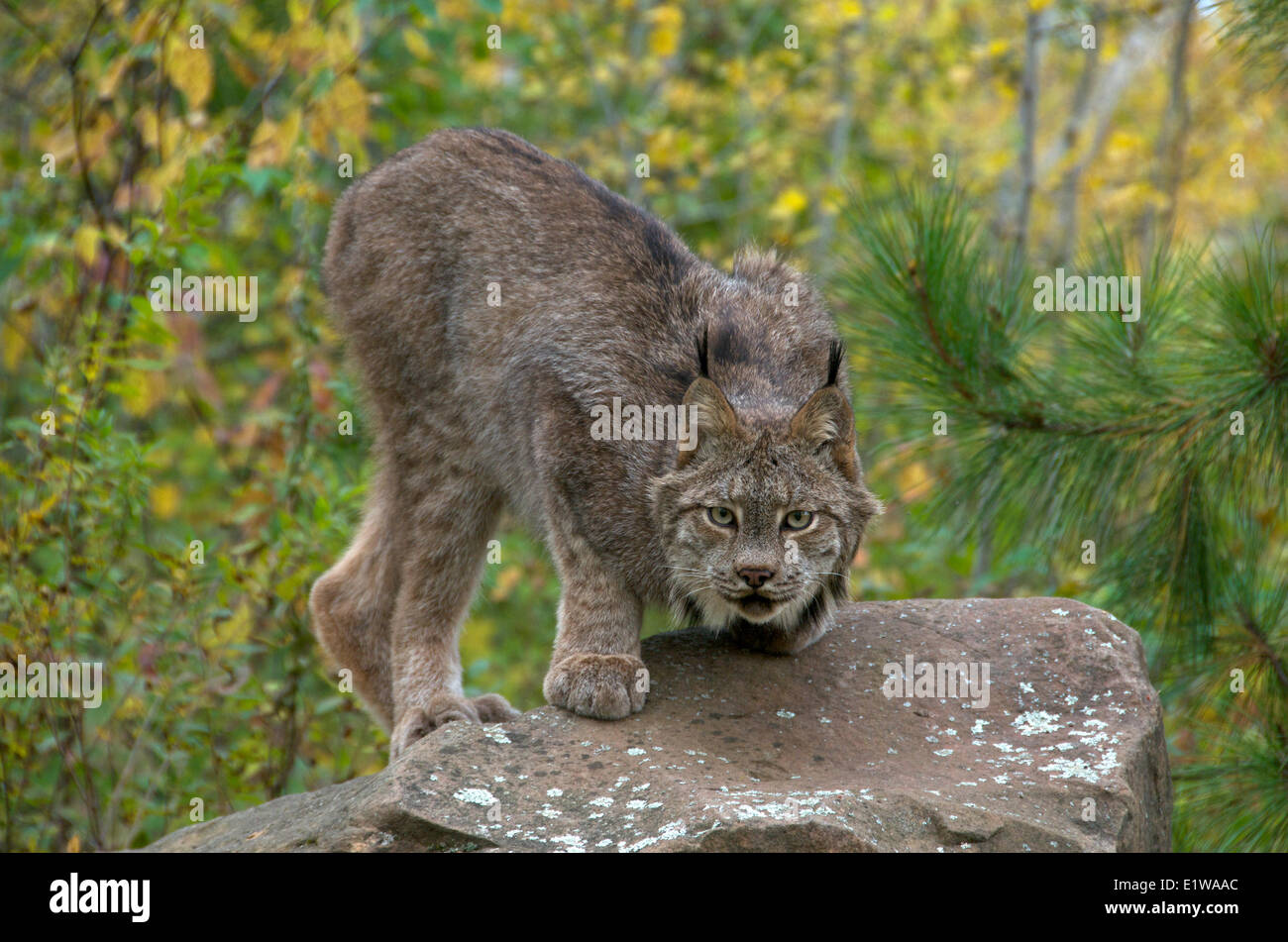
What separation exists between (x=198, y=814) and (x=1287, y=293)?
4693mm

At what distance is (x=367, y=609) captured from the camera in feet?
19.3

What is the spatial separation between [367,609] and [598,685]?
1.71 m

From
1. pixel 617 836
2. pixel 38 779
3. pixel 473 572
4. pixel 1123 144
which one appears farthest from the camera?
pixel 1123 144

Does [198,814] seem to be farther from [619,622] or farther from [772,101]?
[772,101]

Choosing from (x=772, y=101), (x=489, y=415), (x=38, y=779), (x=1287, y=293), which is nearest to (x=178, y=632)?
(x=38, y=779)

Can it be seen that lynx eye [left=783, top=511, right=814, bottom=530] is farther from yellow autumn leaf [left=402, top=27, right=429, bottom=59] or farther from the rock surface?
yellow autumn leaf [left=402, top=27, right=429, bottom=59]

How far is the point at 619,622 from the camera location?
490 cm

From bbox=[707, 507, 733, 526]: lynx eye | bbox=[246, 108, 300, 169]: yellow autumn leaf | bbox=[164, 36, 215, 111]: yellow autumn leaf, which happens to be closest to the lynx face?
bbox=[707, 507, 733, 526]: lynx eye

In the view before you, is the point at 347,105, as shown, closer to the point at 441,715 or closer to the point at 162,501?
the point at 162,501

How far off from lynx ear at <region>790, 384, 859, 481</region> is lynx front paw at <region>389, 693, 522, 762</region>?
158 centimetres

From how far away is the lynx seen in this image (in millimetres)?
4629

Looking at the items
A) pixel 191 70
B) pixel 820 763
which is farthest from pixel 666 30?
pixel 820 763

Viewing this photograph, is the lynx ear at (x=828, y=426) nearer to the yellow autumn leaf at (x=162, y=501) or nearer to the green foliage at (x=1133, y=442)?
the green foliage at (x=1133, y=442)

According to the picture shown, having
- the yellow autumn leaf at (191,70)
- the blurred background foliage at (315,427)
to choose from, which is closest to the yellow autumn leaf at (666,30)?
the blurred background foliage at (315,427)
